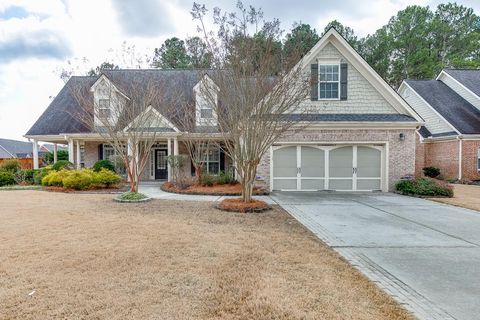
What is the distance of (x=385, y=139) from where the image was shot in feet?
45.5

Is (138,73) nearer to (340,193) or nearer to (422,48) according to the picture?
(340,193)

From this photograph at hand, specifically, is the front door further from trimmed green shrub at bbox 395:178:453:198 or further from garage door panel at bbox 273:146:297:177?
trimmed green shrub at bbox 395:178:453:198

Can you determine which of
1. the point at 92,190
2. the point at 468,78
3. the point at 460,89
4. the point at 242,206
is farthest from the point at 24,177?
the point at 468,78

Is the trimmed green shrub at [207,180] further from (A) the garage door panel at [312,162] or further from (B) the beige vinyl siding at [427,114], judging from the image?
(B) the beige vinyl siding at [427,114]

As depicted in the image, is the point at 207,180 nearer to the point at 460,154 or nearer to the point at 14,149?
the point at 460,154

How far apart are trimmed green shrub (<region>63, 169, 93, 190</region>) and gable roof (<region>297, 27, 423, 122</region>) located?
11.8m

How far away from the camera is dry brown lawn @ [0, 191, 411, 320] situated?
131 inches

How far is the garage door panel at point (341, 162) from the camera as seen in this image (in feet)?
46.2

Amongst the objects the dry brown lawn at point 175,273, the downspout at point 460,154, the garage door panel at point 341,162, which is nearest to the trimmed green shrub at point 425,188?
the garage door panel at point 341,162

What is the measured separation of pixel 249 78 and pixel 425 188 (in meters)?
9.45

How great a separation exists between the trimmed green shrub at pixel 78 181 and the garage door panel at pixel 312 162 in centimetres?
1041

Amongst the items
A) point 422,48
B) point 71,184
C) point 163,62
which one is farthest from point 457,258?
point 422,48

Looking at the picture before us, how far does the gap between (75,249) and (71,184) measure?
10.1m

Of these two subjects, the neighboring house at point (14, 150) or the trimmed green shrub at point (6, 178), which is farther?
the neighboring house at point (14, 150)
